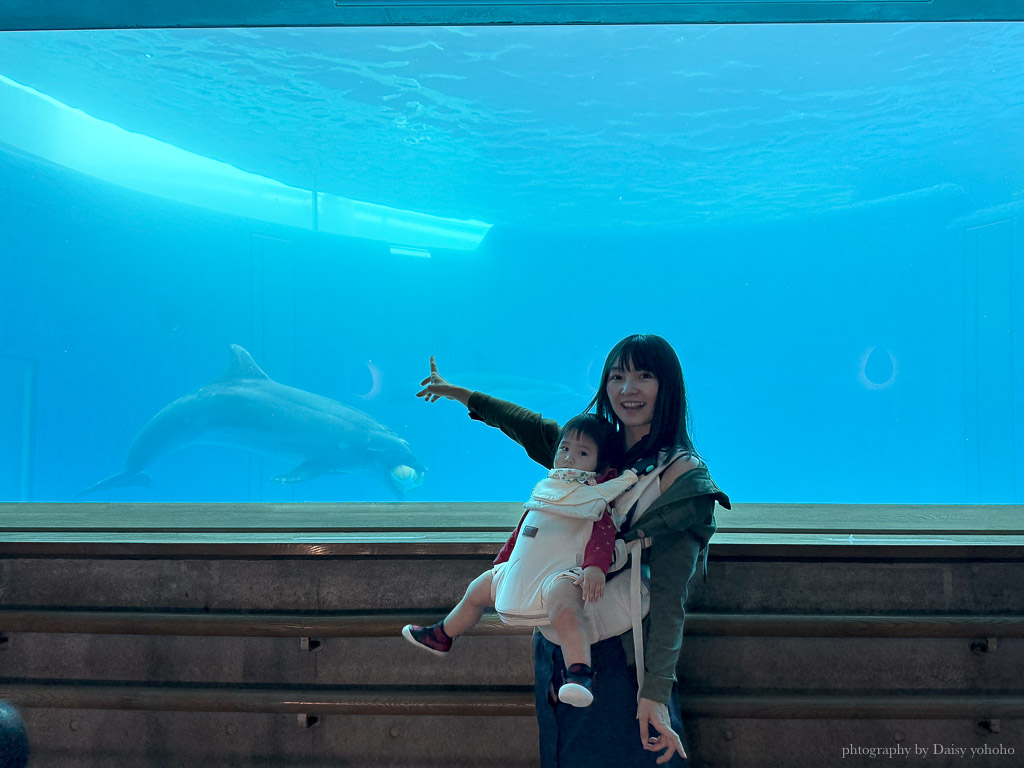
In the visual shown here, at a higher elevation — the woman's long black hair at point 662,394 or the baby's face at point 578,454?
the woman's long black hair at point 662,394

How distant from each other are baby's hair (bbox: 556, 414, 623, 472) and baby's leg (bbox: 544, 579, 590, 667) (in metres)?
0.38

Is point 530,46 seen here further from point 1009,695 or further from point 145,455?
point 1009,695

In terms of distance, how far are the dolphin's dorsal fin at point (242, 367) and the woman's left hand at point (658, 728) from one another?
58.6 feet

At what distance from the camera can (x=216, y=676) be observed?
2494mm

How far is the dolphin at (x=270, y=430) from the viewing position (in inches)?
826

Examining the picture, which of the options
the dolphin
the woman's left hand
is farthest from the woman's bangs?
the dolphin

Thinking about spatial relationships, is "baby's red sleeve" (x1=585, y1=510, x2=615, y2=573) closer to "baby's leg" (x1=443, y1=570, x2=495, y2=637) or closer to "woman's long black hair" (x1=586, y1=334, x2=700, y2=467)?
"woman's long black hair" (x1=586, y1=334, x2=700, y2=467)

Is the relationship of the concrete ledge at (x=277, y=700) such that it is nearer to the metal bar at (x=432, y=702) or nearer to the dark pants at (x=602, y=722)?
the metal bar at (x=432, y=702)

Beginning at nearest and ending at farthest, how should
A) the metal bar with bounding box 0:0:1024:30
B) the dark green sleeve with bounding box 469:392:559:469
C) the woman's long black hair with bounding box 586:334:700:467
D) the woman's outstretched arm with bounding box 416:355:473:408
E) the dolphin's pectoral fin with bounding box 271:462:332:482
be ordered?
the woman's long black hair with bounding box 586:334:700:467, the dark green sleeve with bounding box 469:392:559:469, the woman's outstretched arm with bounding box 416:355:473:408, the metal bar with bounding box 0:0:1024:30, the dolphin's pectoral fin with bounding box 271:462:332:482

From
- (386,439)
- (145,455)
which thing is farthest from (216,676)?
(386,439)

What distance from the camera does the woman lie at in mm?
1656

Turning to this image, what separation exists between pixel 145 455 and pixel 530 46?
3349 centimetres

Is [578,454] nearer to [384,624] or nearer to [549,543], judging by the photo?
[549,543]

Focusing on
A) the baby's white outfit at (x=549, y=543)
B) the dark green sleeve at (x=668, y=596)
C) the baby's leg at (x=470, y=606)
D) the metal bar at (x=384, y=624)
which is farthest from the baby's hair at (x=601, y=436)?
the metal bar at (x=384, y=624)
